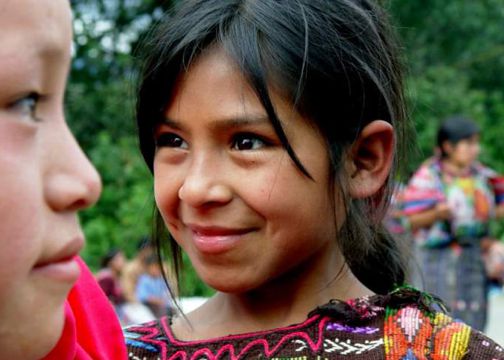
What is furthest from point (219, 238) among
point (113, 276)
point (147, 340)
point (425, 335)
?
point (113, 276)

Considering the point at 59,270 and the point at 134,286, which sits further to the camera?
the point at 134,286

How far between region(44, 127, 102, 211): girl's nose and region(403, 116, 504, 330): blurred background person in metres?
4.48

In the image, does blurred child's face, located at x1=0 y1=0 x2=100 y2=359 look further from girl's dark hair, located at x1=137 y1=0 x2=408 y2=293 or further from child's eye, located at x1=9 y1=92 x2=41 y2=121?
girl's dark hair, located at x1=137 y1=0 x2=408 y2=293

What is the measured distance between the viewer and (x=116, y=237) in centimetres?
947

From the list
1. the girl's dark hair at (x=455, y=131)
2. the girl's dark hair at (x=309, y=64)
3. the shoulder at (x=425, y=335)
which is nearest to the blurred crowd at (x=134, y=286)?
the girl's dark hair at (x=455, y=131)

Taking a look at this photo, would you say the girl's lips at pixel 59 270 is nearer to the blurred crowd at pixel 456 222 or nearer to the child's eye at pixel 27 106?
the child's eye at pixel 27 106

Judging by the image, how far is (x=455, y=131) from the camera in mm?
5723

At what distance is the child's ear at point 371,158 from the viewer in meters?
1.83

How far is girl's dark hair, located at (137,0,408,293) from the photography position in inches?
67.4

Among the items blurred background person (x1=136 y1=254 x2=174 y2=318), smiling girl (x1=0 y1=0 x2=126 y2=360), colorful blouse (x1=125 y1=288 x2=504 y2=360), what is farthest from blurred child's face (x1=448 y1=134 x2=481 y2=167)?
smiling girl (x1=0 y1=0 x2=126 y2=360)

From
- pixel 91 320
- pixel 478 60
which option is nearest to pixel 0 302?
pixel 91 320

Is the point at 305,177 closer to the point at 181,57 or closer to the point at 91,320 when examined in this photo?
the point at 181,57

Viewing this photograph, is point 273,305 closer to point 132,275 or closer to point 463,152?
point 463,152

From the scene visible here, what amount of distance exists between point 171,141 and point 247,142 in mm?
180
